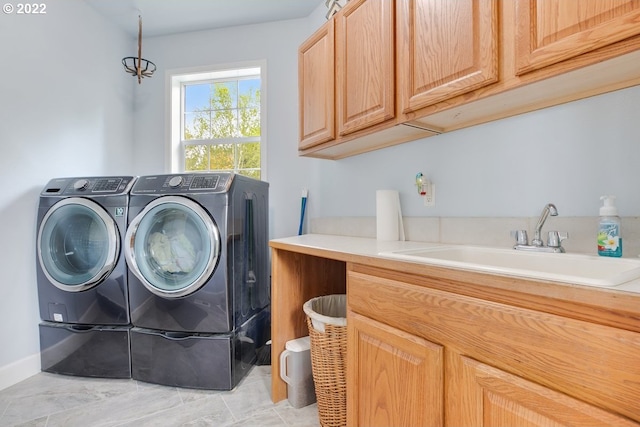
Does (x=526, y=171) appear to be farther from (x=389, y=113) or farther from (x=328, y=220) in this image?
(x=328, y=220)

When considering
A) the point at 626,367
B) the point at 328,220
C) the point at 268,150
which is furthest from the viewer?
the point at 268,150

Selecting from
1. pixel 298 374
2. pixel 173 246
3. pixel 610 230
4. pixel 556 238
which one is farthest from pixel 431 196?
pixel 173 246

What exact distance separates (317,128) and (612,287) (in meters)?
1.59

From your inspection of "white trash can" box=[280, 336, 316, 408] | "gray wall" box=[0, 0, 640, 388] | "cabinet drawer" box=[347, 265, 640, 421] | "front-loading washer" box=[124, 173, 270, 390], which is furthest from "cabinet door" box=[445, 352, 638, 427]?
"front-loading washer" box=[124, 173, 270, 390]

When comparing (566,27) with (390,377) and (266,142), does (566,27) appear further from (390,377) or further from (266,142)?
(266,142)

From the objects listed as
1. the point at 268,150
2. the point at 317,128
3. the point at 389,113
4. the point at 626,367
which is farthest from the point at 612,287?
the point at 268,150

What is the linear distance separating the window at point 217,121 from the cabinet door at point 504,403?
240cm

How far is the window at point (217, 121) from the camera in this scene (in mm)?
2887

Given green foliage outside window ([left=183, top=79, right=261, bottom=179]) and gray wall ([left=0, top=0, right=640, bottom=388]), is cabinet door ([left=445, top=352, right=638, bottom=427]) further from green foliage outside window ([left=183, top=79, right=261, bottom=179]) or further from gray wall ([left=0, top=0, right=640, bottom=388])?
green foliage outside window ([left=183, top=79, right=261, bottom=179])

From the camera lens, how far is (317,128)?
6.21 feet

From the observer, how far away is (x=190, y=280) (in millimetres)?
1775

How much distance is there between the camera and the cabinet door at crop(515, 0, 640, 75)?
0.75 metres

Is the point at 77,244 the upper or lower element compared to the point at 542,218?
lower

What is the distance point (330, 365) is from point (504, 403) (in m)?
0.86
